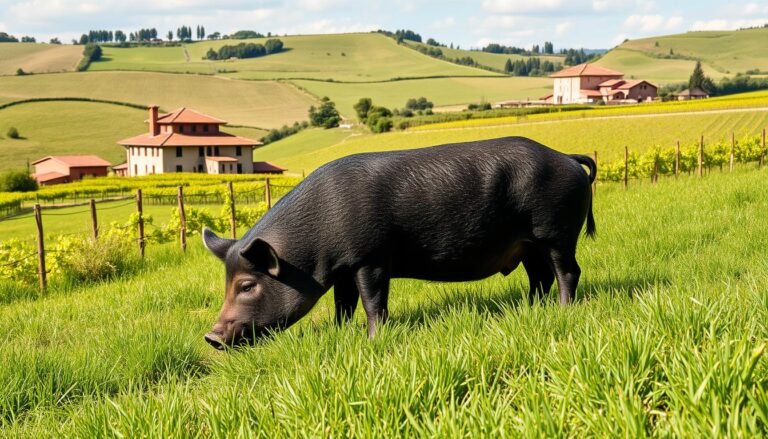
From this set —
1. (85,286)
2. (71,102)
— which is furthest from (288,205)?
(71,102)

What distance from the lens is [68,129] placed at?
4434 inches

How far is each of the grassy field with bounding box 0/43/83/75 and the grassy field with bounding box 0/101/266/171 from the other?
42068mm

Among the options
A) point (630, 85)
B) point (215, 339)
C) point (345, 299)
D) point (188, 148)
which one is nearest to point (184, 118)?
point (188, 148)

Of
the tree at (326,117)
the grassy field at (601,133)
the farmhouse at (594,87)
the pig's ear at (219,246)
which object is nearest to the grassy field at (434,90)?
the tree at (326,117)

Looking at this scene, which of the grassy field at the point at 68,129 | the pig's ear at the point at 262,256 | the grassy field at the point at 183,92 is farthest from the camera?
the grassy field at the point at 183,92

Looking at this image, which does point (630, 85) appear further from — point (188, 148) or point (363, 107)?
point (188, 148)

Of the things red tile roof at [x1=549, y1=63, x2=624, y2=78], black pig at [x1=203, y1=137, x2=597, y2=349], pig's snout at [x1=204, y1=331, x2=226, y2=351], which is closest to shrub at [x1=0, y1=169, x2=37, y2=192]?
black pig at [x1=203, y1=137, x2=597, y2=349]

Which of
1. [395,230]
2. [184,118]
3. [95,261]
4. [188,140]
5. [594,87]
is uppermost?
[594,87]

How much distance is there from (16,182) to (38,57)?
124 metres

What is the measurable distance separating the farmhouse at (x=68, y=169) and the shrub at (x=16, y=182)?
12.8 meters

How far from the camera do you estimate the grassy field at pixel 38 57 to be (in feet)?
527

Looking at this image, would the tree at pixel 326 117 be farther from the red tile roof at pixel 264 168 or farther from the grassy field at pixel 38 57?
the grassy field at pixel 38 57

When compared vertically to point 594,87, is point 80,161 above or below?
below

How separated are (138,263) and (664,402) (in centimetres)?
1150
